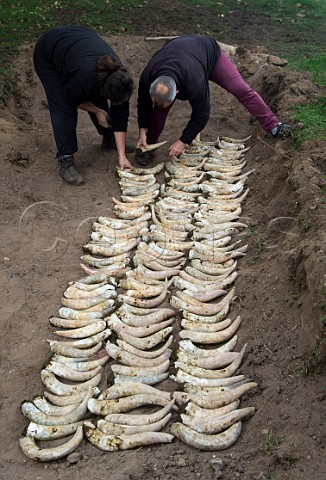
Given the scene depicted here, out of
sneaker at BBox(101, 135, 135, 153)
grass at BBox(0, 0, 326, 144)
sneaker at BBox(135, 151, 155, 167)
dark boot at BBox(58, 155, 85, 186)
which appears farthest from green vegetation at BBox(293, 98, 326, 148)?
dark boot at BBox(58, 155, 85, 186)

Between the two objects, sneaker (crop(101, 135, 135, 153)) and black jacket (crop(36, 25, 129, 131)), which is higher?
black jacket (crop(36, 25, 129, 131))

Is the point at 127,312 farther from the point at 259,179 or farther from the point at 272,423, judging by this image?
the point at 259,179

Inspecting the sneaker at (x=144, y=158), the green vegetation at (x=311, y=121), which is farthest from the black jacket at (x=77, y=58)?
the green vegetation at (x=311, y=121)

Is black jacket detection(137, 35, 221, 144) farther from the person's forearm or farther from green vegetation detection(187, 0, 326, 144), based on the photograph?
green vegetation detection(187, 0, 326, 144)

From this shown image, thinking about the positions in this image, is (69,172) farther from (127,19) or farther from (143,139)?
(127,19)

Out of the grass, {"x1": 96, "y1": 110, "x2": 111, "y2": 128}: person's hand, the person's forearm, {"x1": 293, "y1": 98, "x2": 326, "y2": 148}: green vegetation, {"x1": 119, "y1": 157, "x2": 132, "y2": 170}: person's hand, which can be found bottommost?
{"x1": 119, "y1": 157, "x2": 132, "y2": 170}: person's hand

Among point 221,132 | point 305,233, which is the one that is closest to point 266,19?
point 221,132

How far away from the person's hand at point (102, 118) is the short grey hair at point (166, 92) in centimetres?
114

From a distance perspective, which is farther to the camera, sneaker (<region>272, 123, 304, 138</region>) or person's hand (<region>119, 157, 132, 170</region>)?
person's hand (<region>119, 157, 132, 170</region>)

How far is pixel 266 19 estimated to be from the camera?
12.4 metres

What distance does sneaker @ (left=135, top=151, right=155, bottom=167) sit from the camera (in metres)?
6.98

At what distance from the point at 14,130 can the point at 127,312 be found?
164 inches

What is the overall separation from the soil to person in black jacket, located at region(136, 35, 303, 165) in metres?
0.45

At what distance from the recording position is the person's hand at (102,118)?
21.9 feet
